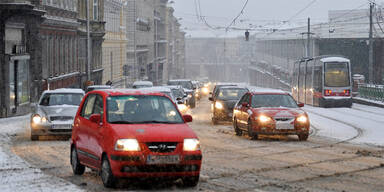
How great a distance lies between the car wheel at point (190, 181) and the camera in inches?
450

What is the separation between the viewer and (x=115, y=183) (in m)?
11.2

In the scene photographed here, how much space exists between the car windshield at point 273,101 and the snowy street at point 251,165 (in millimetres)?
929

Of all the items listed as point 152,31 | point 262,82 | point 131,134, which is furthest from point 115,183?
point 262,82

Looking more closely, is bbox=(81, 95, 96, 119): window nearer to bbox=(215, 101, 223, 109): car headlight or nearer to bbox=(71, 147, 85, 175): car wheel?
bbox=(71, 147, 85, 175): car wheel

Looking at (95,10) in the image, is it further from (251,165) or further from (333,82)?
(251,165)

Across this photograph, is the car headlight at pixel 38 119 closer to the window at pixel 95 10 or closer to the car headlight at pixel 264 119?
the car headlight at pixel 264 119

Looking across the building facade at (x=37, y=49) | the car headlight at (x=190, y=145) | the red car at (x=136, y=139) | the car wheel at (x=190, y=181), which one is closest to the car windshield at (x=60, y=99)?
the red car at (x=136, y=139)

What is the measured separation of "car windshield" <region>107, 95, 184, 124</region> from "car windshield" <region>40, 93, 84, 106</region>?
427 inches

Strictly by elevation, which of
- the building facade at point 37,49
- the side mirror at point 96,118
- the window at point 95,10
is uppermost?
the window at point 95,10

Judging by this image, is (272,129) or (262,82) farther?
(262,82)

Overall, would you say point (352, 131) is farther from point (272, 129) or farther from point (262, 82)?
point (262, 82)

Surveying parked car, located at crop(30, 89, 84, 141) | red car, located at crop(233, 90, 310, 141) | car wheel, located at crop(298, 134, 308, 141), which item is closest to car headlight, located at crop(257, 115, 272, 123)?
red car, located at crop(233, 90, 310, 141)

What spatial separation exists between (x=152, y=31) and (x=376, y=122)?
91.7 m

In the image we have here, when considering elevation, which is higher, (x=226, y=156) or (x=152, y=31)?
(x=152, y=31)
